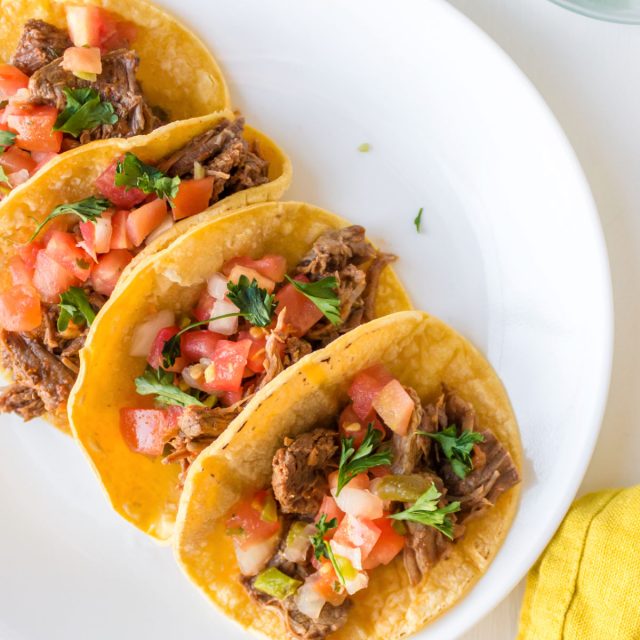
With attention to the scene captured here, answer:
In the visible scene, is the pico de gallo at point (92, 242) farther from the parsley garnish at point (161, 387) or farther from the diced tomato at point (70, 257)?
the parsley garnish at point (161, 387)

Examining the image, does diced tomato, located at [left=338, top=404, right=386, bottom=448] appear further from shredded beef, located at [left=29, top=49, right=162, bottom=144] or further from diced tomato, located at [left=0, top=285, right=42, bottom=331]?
shredded beef, located at [left=29, top=49, right=162, bottom=144]

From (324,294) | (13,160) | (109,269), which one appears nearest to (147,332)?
(109,269)

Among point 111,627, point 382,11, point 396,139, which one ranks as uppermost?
point 382,11

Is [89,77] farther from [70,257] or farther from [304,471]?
[304,471]

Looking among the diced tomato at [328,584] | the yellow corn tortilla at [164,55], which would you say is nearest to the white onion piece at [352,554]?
the diced tomato at [328,584]

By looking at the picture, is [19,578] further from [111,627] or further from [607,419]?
[607,419]

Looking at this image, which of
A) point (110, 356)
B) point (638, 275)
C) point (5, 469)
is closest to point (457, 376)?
point (638, 275)
